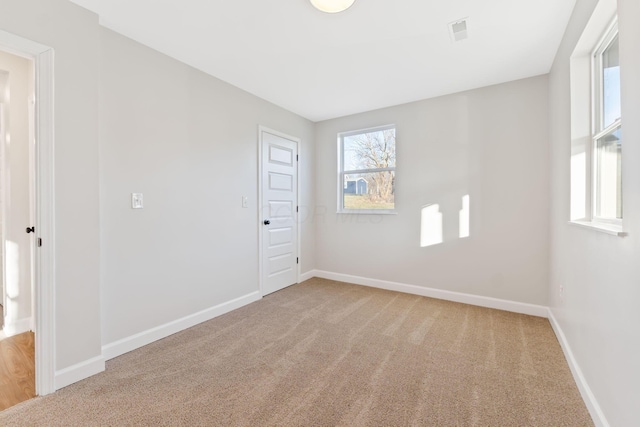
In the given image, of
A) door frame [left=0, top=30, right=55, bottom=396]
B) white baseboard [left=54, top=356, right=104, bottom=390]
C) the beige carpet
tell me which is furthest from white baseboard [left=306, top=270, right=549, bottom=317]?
door frame [left=0, top=30, right=55, bottom=396]

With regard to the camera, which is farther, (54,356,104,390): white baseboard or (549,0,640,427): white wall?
(54,356,104,390): white baseboard

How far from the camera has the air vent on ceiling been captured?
202 centimetres

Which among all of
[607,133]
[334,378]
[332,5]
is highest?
[332,5]

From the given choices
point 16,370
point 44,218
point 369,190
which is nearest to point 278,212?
point 369,190

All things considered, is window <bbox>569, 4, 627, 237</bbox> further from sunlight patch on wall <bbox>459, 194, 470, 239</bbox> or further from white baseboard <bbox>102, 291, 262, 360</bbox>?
white baseboard <bbox>102, 291, 262, 360</bbox>

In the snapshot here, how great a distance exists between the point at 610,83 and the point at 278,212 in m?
3.30

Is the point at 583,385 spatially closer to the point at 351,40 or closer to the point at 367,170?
the point at 351,40

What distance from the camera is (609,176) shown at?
5.65ft

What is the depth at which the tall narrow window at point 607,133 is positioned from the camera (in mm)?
1601

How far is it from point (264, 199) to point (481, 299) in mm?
2918

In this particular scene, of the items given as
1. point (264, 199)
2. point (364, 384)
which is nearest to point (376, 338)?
point (364, 384)

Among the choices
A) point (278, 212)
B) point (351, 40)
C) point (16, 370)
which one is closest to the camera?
point (16, 370)

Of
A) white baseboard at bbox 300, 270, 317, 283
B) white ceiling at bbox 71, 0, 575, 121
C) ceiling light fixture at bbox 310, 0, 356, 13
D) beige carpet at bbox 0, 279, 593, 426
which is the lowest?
beige carpet at bbox 0, 279, 593, 426

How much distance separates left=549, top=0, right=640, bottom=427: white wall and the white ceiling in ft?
1.40
